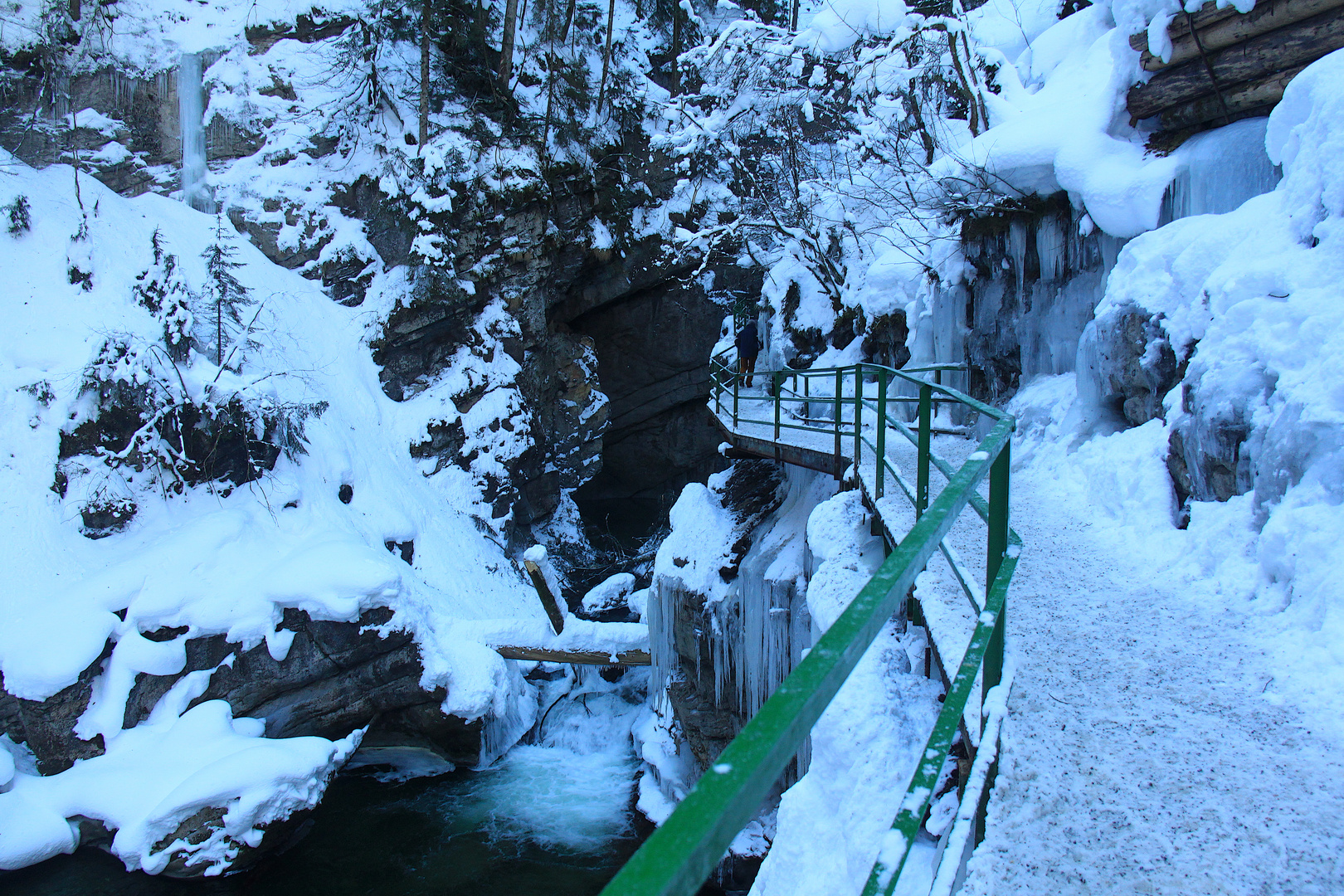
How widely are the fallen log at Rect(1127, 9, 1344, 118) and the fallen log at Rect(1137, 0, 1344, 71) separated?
39 millimetres

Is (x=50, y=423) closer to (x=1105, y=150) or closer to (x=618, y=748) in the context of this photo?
(x=618, y=748)

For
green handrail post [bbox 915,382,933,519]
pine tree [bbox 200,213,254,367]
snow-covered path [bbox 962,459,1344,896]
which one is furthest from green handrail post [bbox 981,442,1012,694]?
pine tree [bbox 200,213,254,367]

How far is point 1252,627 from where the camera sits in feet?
8.74

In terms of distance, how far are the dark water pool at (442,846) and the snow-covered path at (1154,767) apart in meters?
6.64

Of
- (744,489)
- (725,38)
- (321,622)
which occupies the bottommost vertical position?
(321,622)

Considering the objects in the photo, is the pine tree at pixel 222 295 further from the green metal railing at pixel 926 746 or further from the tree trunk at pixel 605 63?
the green metal railing at pixel 926 746

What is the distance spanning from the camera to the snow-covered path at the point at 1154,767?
1.51 meters

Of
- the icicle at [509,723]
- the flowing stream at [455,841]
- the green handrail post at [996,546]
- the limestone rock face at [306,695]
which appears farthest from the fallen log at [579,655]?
the green handrail post at [996,546]

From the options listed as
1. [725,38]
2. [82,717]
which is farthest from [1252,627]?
[725,38]

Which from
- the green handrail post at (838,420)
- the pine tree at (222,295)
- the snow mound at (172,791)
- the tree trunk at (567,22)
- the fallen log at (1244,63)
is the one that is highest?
the tree trunk at (567,22)

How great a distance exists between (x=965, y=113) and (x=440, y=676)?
11.5 m

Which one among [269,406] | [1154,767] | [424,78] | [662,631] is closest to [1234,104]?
[1154,767]

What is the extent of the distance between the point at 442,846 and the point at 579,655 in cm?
263

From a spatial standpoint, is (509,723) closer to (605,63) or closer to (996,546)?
(996,546)
